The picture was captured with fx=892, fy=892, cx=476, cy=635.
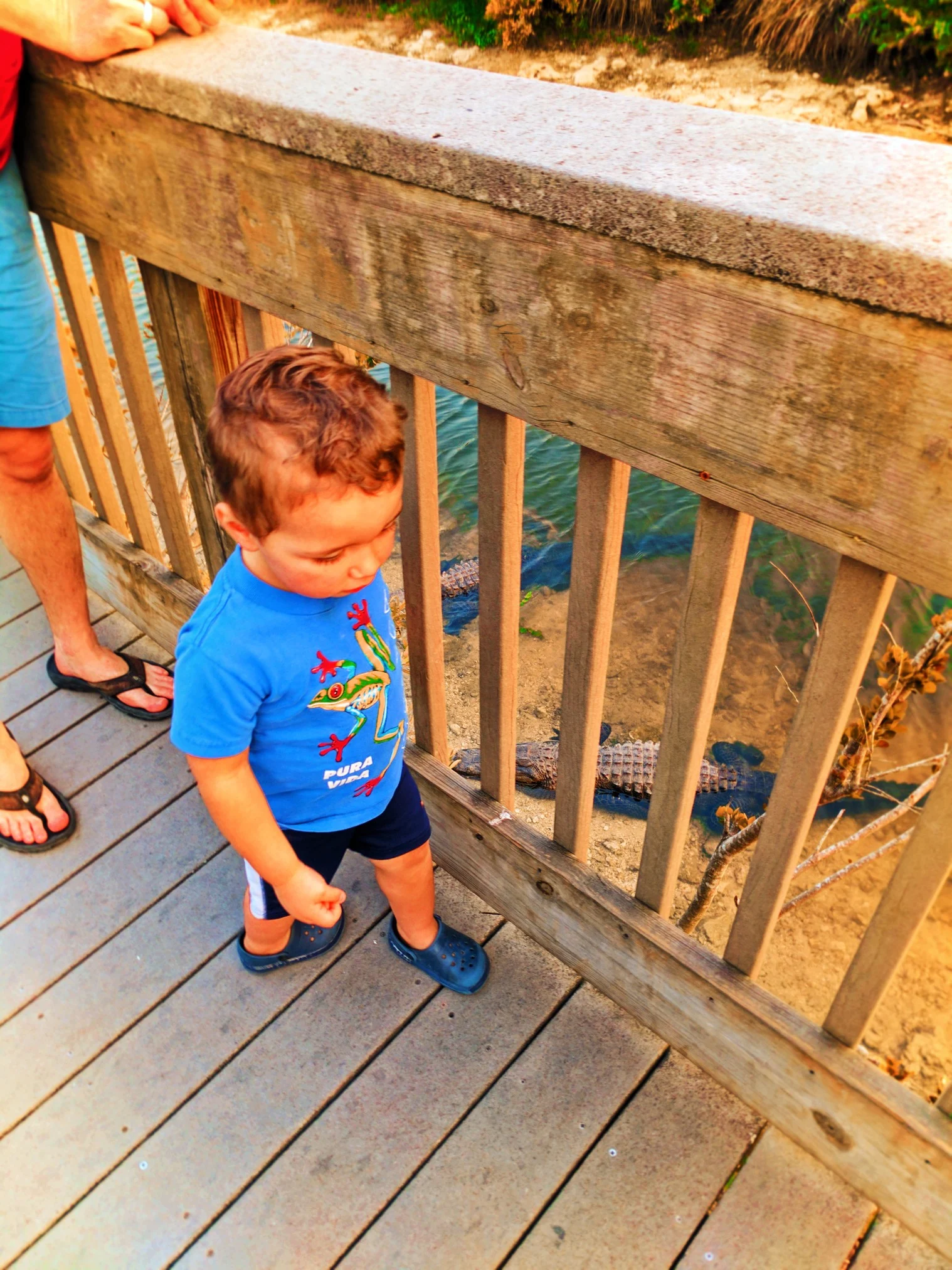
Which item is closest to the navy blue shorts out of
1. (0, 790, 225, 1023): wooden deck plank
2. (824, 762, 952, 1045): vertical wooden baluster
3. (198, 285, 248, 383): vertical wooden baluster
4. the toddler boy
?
the toddler boy

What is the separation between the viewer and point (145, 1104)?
1638 mm

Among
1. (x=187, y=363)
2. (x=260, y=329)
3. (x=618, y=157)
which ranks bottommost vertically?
(x=187, y=363)

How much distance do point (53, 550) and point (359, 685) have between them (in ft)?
3.95

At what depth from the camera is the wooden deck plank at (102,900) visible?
1.84 metres

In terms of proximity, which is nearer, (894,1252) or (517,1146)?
(894,1252)

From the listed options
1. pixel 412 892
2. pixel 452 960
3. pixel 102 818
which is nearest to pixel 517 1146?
pixel 452 960

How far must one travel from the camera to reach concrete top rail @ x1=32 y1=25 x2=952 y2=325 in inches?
30.8

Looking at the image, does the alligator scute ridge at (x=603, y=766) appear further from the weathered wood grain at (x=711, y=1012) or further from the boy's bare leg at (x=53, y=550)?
the weathered wood grain at (x=711, y=1012)

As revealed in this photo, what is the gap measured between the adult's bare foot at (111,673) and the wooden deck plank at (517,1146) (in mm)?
1294

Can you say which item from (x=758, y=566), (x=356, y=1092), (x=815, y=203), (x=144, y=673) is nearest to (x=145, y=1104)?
(x=356, y=1092)

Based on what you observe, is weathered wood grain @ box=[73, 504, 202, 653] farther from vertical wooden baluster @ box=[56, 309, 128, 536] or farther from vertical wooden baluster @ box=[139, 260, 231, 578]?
vertical wooden baluster @ box=[139, 260, 231, 578]

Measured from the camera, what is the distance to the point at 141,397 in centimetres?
199

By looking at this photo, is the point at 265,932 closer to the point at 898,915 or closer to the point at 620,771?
the point at 898,915

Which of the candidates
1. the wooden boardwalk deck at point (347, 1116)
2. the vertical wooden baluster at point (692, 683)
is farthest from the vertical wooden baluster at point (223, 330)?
the wooden boardwalk deck at point (347, 1116)
